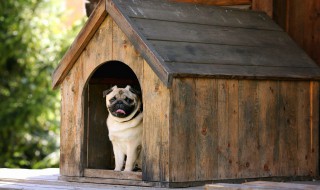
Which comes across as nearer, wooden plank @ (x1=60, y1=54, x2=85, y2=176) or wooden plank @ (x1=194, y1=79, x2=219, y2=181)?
wooden plank @ (x1=194, y1=79, x2=219, y2=181)

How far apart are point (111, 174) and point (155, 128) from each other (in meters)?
0.62

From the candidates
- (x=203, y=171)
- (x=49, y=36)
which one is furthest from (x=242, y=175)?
(x=49, y=36)

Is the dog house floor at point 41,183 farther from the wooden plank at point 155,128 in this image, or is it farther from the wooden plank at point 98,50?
the wooden plank at point 98,50

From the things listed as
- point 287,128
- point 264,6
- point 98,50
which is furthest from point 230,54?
point 264,6

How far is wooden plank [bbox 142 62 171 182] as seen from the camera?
724 cm

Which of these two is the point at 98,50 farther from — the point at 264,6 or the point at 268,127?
the point at 264,6

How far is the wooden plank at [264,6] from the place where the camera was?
906 centimetres

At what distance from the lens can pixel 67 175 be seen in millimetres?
8039

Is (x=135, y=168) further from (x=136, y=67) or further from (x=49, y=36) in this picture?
(x=49, y=36)

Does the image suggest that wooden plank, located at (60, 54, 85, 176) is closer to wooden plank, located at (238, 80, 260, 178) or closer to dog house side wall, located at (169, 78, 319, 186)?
dog house side wall, located at (169, 78, 319, 186)

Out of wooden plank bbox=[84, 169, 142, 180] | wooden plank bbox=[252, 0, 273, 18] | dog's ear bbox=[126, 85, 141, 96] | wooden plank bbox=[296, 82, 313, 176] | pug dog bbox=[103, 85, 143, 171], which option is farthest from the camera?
wooden plank bbox=[252, 0, 273, 18]

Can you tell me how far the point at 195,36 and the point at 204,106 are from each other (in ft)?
2.14

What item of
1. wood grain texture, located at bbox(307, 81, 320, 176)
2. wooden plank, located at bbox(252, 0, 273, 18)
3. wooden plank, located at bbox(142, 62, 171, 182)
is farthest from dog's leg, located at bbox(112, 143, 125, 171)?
wooden plank, located at bbox(252, 0, 273, 18)

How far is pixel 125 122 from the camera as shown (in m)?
7.89
